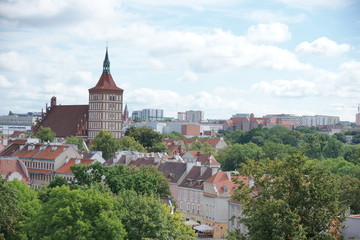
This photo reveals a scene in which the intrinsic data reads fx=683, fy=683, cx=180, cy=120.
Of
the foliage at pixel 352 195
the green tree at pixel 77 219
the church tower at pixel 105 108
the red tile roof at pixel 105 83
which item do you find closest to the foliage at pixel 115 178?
the green tree at pixel 77 219

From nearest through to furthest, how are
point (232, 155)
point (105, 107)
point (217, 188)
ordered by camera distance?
point (217, 188) < point (232, 155) < point (105, 107)

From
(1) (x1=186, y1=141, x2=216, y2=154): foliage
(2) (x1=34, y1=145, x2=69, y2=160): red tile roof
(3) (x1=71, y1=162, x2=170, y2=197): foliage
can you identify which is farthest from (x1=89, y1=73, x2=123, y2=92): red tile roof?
(3) (x1=71, y1=162, x2=170, y2=197): foliage

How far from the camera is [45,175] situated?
10619 centimetres

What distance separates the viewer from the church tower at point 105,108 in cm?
17075

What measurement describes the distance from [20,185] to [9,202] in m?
15.1

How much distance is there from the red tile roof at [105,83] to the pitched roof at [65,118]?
784 cm

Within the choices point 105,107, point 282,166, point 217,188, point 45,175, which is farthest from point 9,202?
point 105,107

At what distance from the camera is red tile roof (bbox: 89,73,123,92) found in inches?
6752

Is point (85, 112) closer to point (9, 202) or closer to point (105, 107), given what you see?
point (105, 107)

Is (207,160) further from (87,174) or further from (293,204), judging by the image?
(293,204)

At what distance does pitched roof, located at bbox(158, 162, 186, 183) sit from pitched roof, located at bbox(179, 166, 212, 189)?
153 centimetres

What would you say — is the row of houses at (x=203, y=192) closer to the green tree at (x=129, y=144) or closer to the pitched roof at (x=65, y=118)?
the green tree at (x=129, y=144)

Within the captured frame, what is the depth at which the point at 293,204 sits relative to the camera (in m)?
35.2

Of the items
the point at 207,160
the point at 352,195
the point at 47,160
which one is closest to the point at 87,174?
the point at 352,195
